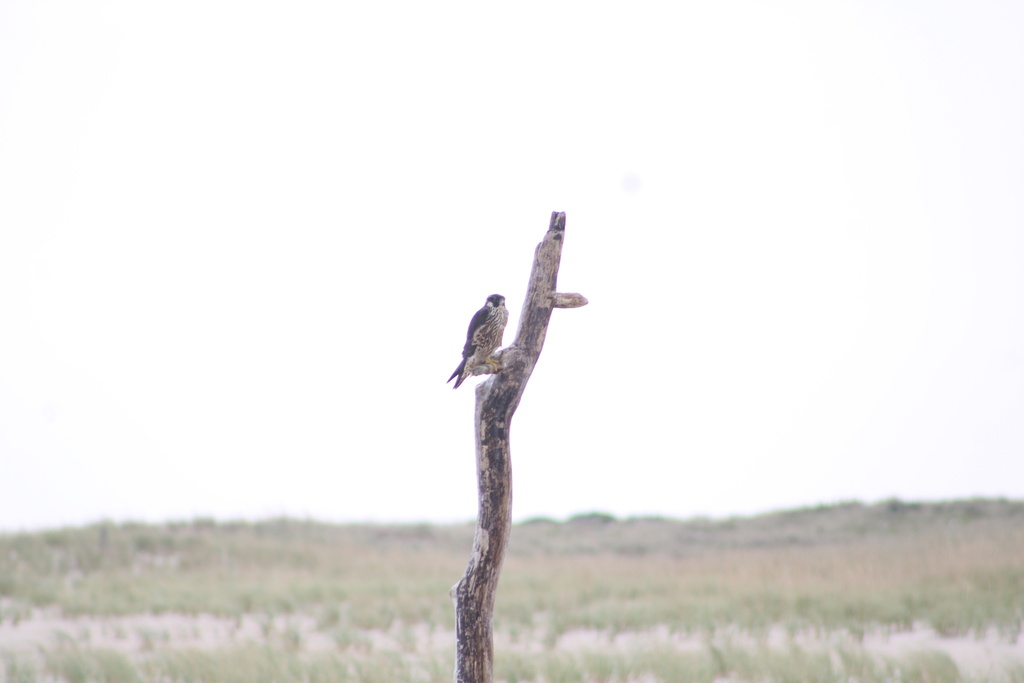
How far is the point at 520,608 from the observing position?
405 inches

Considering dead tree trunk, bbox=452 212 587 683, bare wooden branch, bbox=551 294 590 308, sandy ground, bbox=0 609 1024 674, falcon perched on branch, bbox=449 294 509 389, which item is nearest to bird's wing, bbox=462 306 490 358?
falcon perched on branch, bbox=449 294 509 389

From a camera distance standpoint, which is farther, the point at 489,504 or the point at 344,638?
the point at 344,638

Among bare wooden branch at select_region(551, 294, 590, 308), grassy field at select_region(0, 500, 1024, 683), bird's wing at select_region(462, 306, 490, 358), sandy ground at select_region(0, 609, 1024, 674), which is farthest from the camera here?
sandy ground at select_region(0, 609, 1024, 674)

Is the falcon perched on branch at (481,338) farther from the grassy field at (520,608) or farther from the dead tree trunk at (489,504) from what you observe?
the grassy field at (520,608)

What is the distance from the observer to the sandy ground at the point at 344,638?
25.7ft

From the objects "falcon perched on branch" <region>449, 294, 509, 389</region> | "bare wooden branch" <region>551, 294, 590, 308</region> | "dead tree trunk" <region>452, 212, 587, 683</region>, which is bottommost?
"dead tree trunk" <region>452, 212, 587, 683</region>

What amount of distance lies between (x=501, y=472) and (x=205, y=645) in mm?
6279

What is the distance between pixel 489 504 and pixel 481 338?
0.94 m

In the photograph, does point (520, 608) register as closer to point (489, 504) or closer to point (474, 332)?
point (489, 504)

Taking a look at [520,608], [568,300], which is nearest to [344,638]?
[520,608]

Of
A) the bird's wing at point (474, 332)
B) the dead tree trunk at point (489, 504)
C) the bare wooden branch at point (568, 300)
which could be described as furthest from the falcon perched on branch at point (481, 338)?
the bare wooden branch at point (568, 300)

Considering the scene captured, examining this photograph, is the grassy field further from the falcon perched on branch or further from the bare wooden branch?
the bare wooden branch

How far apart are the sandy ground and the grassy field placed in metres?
0.04

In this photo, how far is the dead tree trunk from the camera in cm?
437
